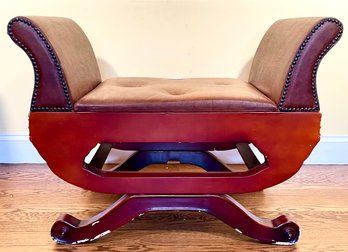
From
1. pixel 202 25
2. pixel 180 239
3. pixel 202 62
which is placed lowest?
pixel 180 239

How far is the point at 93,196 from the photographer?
1.28 metres

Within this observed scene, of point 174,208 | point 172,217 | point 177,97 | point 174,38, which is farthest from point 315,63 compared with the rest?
point 174,38

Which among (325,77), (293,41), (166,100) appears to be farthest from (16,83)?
(325,77)

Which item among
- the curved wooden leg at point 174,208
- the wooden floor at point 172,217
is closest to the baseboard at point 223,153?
the wooden floor at point 172,217

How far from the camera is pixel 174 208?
3.15 ft

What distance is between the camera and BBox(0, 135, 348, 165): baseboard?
1.59m

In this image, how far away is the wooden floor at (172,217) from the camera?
0.97 metres

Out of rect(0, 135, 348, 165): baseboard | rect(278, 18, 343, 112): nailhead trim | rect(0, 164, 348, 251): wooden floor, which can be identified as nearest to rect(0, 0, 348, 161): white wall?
rect(0, 135, 348, 165): baseboard

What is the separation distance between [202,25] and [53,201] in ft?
3.08

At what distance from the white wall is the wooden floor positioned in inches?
15.7

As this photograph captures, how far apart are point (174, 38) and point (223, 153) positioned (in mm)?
574

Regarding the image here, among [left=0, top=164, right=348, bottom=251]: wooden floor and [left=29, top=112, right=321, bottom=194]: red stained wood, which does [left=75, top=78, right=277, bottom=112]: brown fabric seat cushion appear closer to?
[left=29, top=112, right=321, bottom=194]: red stained wood

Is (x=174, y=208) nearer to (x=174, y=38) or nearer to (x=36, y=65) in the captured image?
(x=36, y=65)

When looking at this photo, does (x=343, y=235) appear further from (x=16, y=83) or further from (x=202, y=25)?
(x=16, y=83)
